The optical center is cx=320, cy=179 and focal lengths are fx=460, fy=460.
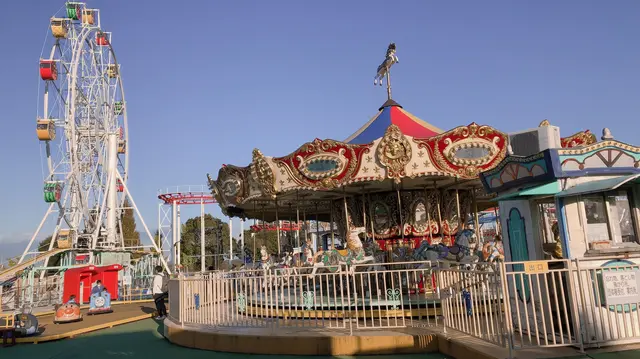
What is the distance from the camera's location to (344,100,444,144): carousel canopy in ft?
37.6

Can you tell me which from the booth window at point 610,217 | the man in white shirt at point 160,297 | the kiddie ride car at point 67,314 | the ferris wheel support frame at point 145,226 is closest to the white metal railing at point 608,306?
the booth window at point 610,217

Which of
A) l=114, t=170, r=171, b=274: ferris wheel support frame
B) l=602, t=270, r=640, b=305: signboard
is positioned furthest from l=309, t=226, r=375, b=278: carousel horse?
l=114, t=170, r=171, b=274: ferris wheel support frame

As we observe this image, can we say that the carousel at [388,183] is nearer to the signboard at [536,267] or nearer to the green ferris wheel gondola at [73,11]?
the signboard at [536,267]

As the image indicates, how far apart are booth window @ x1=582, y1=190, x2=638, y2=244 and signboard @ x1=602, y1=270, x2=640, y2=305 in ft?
1.83

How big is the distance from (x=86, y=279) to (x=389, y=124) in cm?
1337

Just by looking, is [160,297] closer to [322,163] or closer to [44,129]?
[322,163]

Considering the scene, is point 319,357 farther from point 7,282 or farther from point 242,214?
point 7,282

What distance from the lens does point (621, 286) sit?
4.70m

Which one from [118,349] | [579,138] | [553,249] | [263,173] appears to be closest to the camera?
[553,249]

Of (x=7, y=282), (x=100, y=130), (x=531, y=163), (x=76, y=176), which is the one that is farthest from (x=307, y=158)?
(x=100, y=130)

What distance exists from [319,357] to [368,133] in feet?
22.5

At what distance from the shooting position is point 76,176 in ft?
86.9

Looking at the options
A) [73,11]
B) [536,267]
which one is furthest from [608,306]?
[73,11]

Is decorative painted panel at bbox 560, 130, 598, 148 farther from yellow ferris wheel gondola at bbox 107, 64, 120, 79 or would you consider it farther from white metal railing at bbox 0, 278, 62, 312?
yellow ferris wheel gondola at bbox 107, 64, 120, 79
